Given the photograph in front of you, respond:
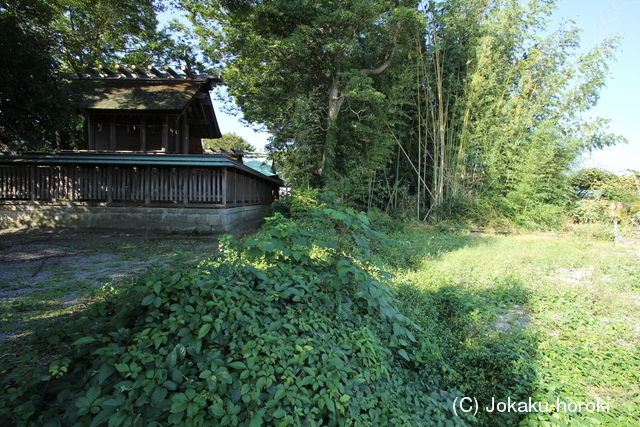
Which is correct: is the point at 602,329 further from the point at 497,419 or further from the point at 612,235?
the point at 612,235

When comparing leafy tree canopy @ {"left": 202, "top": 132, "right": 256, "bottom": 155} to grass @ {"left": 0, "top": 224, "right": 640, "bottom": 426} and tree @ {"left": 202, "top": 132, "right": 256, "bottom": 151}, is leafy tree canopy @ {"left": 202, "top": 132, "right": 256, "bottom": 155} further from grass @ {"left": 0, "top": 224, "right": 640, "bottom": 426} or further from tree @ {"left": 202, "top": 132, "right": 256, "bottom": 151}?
grass @ {"left": 0, "top": 224, "right": 640, "bottom": 426}

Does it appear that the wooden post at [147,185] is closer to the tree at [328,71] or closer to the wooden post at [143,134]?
the wooden post at [143,134]

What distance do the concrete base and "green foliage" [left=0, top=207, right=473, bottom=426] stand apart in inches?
285

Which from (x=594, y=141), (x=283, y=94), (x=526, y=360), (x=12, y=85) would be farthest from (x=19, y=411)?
(x=594, y=141)

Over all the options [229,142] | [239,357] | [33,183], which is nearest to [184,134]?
[33,183]

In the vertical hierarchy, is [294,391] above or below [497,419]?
above

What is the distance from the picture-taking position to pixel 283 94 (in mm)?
12672

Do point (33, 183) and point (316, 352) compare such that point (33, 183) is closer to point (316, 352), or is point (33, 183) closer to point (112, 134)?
point (112, 134)

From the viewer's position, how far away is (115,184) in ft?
31.8

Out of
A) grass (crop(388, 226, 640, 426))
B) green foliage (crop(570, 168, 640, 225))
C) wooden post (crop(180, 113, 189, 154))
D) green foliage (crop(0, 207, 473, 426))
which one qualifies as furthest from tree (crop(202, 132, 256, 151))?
green foliage (crop(0, 207, 473, 426))

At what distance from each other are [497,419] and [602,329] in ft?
6.13

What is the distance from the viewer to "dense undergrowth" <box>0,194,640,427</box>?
152 centimetres

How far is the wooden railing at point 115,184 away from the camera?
371 inches

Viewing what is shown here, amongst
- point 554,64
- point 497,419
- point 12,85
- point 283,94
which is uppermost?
point 554,64
